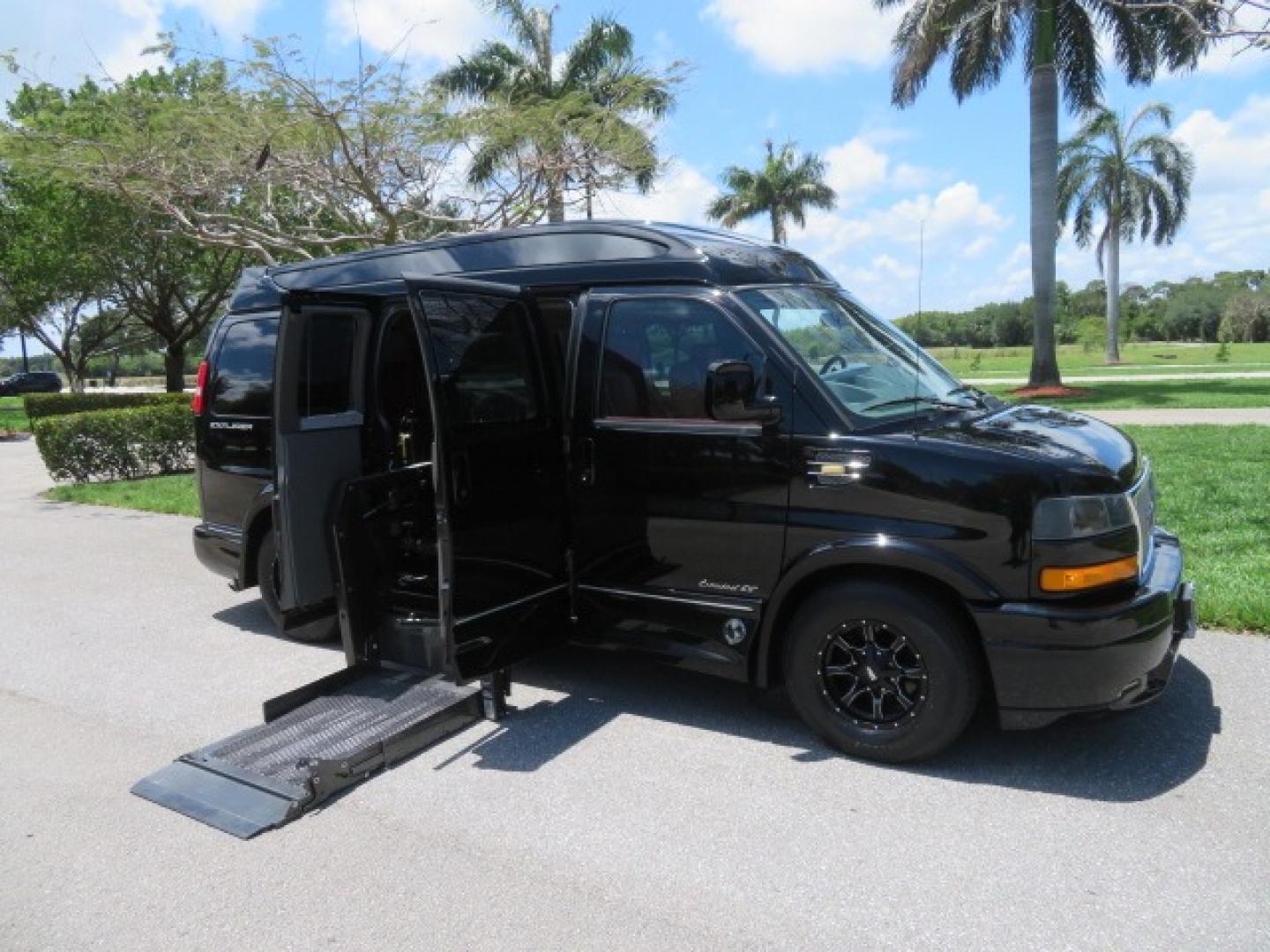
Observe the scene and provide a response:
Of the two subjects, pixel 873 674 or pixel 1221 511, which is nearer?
pixel 873 674

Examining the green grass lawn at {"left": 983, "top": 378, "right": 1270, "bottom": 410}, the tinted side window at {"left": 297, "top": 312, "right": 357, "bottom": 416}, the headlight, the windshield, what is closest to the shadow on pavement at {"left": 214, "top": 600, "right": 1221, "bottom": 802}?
the headlight

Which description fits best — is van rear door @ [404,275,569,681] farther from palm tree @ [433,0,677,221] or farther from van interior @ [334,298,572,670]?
palm tree @ [433,0,677,221]

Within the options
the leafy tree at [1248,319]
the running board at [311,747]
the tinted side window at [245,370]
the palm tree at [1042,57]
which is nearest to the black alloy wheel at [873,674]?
the running board at [311,747]

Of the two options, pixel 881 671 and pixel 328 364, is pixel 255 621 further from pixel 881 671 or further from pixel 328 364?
pixel 881 671

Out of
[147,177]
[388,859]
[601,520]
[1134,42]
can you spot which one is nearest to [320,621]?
[601,520]

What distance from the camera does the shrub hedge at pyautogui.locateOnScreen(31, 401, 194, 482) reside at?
1384cm

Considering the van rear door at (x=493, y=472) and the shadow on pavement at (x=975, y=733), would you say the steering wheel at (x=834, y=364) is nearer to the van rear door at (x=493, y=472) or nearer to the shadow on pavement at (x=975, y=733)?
the van rear door at (x=493, y=472)

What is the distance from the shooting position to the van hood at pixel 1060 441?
12.4 feet

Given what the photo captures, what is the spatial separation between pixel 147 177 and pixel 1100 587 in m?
14.7

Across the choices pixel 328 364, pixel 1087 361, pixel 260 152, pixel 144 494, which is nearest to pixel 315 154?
pixel 260 152

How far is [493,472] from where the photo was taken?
176 inches

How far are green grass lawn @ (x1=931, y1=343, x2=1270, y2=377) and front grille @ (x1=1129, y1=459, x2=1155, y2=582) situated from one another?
26295 millimetres

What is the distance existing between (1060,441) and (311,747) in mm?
3535

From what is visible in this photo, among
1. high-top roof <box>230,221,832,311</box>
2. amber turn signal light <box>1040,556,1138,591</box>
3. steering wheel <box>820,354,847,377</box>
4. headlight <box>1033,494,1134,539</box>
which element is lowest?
amber turn signal light <box>1040,556,1138,591</box>
